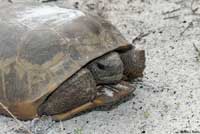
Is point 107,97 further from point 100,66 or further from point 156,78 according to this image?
point 156,78

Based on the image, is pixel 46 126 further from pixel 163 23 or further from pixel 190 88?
pixel 163 23

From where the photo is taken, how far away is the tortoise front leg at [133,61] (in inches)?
112

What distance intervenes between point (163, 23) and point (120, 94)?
121cm

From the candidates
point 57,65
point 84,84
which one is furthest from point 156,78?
point 57,65

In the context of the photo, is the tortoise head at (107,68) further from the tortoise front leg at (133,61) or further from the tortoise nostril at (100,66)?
the tortoise front leg at (133,61)

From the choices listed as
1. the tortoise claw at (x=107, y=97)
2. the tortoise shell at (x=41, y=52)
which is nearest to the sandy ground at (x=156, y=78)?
the tortoise claw at (x=107, y=97)

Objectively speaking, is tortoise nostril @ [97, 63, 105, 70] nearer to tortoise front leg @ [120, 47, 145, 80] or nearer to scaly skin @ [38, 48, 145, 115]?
scaly skin @ [38, 48, 145, 115]

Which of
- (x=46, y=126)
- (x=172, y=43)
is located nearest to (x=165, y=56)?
(x=172, y=43)

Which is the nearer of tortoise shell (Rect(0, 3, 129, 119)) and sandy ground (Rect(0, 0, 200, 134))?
tortoise shell (Rect(0, 3, 129, 119))

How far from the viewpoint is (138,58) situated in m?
2.86

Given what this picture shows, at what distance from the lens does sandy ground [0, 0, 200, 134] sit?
8.58ft

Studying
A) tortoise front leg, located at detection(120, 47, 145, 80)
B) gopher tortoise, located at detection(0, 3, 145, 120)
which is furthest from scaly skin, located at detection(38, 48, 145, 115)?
tortoise front leg, located at detection(120, 47, 145, 80)

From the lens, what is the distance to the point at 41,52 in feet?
8.29

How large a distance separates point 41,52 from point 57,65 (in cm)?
11
